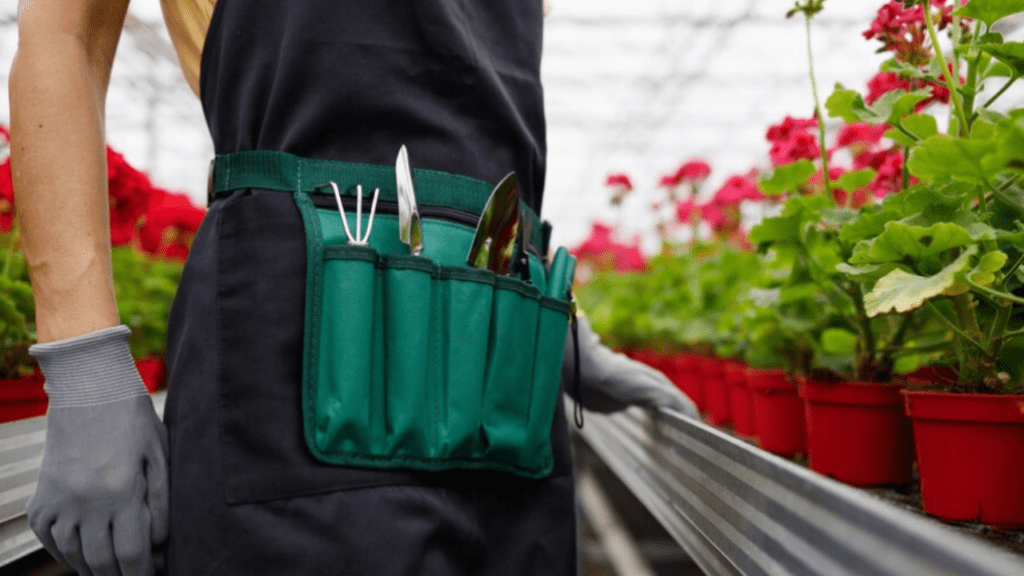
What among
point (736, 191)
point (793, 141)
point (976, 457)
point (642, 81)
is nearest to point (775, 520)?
point (976, 457)

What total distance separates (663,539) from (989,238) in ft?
7.15

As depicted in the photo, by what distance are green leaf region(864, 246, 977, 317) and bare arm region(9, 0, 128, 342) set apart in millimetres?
752

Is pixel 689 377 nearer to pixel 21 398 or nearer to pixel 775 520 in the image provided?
pixel 775 520

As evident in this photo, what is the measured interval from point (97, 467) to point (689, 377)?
60.2 inches

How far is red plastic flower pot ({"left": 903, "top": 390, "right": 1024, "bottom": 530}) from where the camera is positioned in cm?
67

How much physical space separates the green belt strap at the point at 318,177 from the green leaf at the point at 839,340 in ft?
2.00

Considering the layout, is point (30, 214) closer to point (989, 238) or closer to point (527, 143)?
point (527, 143)

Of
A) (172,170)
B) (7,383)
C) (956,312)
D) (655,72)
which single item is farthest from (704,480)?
(172,170)

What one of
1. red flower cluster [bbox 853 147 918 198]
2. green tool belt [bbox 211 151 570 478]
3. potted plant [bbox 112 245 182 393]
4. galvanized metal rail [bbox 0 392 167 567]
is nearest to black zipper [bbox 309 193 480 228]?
green tool belt [bbox 211 151 570 478]

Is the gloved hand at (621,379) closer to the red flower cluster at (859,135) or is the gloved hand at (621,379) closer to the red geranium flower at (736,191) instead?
the red flower cluster at (859,135)

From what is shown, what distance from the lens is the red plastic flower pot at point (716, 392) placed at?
164 cm

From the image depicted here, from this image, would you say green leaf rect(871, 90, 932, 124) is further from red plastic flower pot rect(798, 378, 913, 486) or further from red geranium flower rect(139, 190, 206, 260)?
red geranium flower rect(139, 190, 206, 260)

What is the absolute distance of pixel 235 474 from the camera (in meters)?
0.65

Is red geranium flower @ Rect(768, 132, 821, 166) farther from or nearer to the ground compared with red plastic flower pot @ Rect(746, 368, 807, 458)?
farther from the ground
